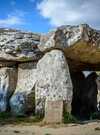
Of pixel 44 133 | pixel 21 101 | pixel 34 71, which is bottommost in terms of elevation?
pixel 44 133

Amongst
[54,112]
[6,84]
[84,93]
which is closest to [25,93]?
[6,84]

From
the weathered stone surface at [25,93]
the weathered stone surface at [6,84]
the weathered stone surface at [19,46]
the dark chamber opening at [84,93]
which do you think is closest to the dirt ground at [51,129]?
the weathered stone surface at [25,93]

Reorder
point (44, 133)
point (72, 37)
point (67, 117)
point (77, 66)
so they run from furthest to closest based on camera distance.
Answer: point (77, 66) < point (72, 37) < point (67, 117) < point (44, 133)

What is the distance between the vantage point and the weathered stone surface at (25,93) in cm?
1295

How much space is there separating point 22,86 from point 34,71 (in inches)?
27.3

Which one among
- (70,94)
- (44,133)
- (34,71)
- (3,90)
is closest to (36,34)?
(34,71)

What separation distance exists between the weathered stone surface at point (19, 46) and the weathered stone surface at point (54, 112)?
3.03m

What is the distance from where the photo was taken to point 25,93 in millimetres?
13125

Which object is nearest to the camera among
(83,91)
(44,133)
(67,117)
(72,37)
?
(44,133)

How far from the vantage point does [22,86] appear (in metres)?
13.6

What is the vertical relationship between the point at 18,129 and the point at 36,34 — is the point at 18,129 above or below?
below

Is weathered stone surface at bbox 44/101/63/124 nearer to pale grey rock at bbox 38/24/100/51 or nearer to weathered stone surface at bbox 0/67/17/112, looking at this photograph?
pale grey rock at bbox 38/24/100/51

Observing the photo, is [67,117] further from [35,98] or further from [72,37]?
[72,37]

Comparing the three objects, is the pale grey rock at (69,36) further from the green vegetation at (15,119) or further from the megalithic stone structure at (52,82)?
the green vegetation at (15,119)
